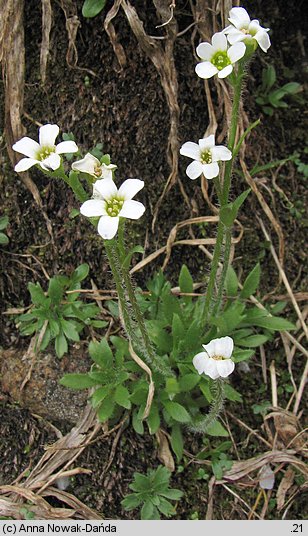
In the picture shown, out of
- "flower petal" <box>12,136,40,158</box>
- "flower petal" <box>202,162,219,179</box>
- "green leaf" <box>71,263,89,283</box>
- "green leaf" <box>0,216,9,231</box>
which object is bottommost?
"green leaf" <box>71,263,89,283</box>

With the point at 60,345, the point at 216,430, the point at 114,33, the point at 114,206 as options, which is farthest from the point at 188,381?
the point at 114,33

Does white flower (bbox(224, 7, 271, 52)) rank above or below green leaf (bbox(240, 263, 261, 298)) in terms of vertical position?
above

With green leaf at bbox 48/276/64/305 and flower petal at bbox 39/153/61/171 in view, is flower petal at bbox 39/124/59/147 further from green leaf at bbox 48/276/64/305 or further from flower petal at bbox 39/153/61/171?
green leaf at bbox 48/276/64/305

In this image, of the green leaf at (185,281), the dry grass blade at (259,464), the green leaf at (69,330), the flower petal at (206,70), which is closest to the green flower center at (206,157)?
the flower petal at (206,70)

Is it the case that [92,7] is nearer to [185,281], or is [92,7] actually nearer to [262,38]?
[262,38]

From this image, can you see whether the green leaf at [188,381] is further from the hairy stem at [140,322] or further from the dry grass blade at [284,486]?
the dry grass blade at [284,486]

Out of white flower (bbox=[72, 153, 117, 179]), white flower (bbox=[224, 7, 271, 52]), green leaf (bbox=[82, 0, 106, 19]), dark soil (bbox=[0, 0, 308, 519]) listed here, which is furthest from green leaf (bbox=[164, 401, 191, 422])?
green leaf (bbox=[82, 0, 106, 19])
